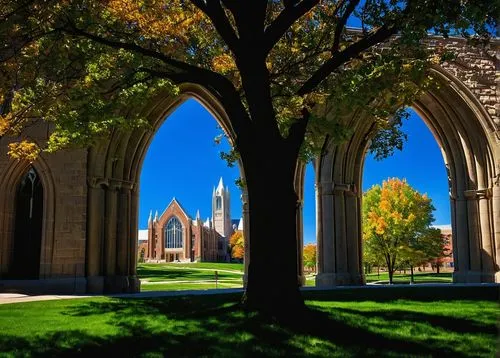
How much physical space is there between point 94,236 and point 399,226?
18.3m

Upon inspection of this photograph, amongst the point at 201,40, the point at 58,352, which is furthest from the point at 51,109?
the point at 58,352

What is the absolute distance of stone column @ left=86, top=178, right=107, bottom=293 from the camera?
14234mm

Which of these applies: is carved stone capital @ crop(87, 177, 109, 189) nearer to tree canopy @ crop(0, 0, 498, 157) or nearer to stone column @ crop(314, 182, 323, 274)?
tree canopy @ crop(0, 0, 498, 157)

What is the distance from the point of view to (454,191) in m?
17.7

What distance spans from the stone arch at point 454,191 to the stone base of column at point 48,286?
7294 mm

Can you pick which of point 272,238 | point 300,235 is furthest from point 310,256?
point 272,238

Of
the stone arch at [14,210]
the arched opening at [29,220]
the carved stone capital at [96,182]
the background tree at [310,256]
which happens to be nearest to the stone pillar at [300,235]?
the carved stone capital at [96,182]

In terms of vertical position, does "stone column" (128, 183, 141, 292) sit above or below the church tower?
below

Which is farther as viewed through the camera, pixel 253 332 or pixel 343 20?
pixel 343 20

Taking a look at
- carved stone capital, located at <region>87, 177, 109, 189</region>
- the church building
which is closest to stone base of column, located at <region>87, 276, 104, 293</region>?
carved stone capital, located at <region>87, 177, 109, 189</region>

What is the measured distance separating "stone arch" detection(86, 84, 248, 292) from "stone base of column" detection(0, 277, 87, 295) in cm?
32

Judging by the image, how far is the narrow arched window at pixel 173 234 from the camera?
3652 inches

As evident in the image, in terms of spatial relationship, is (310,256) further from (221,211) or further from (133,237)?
(221,211)

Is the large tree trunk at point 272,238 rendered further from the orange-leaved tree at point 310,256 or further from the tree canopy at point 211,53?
the orange-leaved tree at point 310,256
